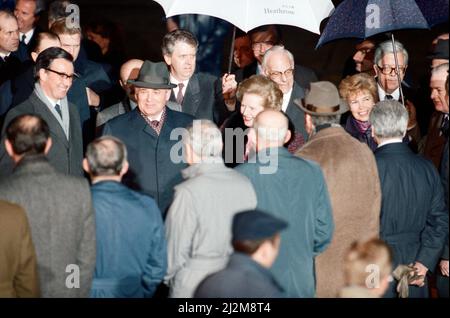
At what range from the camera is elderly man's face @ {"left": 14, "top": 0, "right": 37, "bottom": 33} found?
1092cm

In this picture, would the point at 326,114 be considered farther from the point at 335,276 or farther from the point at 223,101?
the point at 223,101

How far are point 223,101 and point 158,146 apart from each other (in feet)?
4.23

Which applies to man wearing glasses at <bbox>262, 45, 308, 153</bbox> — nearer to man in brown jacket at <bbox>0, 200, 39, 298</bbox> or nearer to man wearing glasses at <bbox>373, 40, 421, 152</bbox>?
man wearing glasses at <bbox>373, 40, 421, 152</bbox>

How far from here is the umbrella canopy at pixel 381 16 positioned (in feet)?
28.8

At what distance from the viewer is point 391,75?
9.32 meters

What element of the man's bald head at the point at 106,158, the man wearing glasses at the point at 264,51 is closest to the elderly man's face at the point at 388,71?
the man wearing glasses at the point at 264,51

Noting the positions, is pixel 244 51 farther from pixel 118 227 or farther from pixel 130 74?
pixel 118 227

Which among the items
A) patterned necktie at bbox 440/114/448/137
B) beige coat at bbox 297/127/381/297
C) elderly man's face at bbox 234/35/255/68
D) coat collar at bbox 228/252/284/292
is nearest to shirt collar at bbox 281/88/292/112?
patterned necktie at bbox 440/114/448/137

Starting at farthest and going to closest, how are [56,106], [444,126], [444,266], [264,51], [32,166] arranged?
[264,51], [444,126], [56,106], [444,266], [32,166]

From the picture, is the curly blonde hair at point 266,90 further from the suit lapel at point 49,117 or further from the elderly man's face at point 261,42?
the elderly man's face at point 261,42

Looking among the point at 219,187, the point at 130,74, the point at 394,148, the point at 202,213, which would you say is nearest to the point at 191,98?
the point at 130,74

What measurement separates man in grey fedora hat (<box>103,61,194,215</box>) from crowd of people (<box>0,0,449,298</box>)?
0.03 feet

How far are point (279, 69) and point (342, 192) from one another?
1.80 metres

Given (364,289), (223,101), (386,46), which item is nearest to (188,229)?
(364,289)
